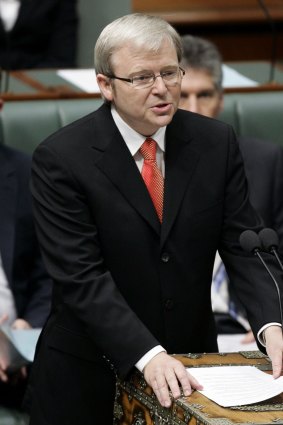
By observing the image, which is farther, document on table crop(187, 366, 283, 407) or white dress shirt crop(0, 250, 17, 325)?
white dress shirt crop(0, 250, 17, 325)

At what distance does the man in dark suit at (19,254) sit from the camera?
3.04 m

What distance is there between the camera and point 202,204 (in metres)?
2.14

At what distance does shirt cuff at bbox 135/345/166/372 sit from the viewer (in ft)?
6.47

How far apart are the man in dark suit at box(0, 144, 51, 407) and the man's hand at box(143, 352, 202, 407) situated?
1.07m

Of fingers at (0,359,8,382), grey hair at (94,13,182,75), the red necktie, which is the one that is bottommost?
fingers at (0,359,8,382)

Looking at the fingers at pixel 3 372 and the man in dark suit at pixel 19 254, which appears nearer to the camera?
the fingers at pixel 3 372

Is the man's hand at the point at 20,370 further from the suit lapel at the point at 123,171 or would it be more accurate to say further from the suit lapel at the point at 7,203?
the suit lapel at the point at 123,171

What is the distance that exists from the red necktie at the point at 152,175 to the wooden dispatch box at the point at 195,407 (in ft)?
0.94

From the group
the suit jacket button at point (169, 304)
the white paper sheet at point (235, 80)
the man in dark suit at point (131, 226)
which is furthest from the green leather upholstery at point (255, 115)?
the suit jacket button at point (169, 304)

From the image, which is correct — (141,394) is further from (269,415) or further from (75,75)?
(75,75)

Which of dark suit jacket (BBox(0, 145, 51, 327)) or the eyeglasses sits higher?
the eyeglasses

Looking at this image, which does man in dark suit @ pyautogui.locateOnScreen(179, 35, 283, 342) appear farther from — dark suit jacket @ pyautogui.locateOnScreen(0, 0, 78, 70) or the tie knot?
dark suit jacket @ pyautogui.locateOnScreen(0, 0, 78, 70)

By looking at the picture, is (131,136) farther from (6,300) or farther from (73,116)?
(73,116)

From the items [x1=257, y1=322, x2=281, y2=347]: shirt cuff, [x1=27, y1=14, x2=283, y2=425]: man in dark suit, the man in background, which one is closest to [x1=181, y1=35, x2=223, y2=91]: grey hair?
the man in background
